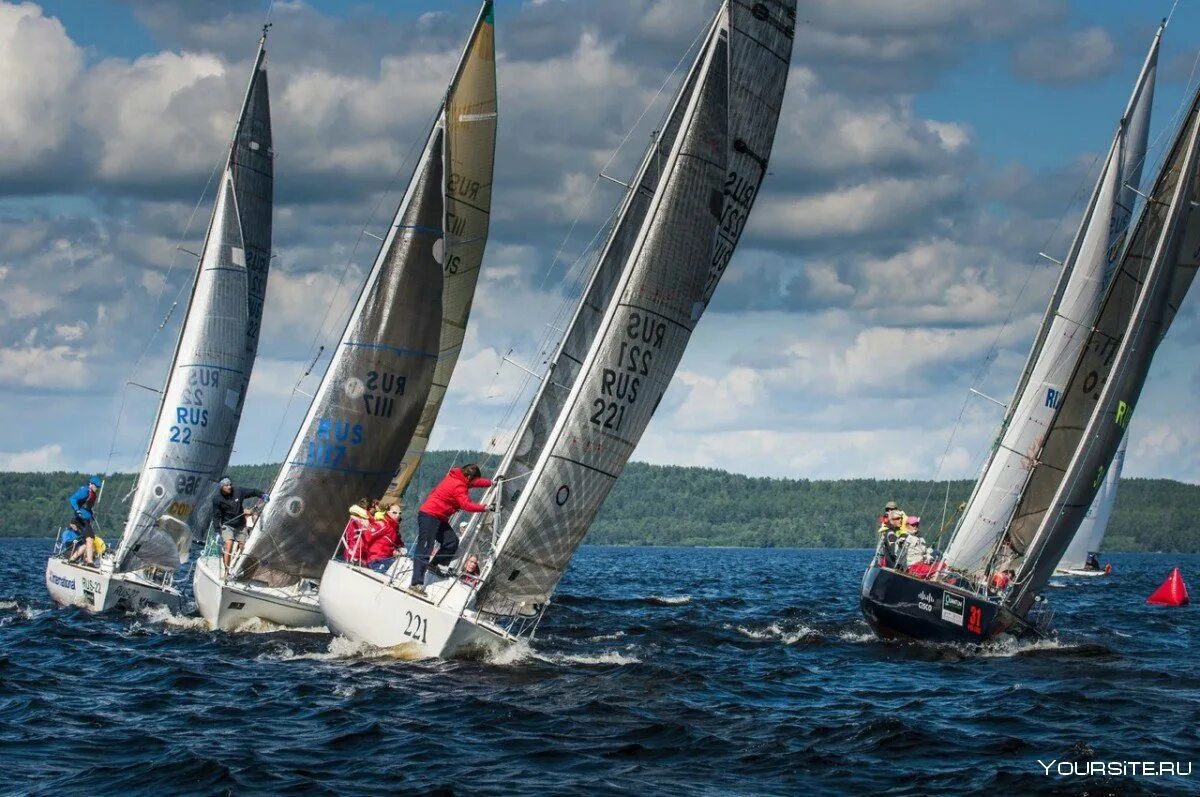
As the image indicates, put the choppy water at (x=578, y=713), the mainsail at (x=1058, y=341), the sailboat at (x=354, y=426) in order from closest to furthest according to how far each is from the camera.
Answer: the choppy water at (x=578, y=713) < the sailboat at (x=354, y=426) < the mainsail at (x=1058, y=341)

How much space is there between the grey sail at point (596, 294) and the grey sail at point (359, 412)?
6.23 ft

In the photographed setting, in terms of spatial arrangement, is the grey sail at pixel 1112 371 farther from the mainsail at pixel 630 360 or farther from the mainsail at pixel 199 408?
the mainsail at pixel 199 408

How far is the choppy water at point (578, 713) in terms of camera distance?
15422mm

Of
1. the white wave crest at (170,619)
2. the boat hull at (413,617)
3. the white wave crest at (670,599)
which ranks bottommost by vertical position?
the white wave crest at (170,619)

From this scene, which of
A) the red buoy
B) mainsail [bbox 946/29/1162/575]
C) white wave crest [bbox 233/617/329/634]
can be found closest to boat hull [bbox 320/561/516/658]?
white wave crest [bbox 233/617/329/634]

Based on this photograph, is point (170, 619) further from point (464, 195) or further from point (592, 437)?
point (592, 437)

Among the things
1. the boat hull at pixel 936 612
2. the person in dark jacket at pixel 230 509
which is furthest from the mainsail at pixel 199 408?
the boat hull at pixel 936 612

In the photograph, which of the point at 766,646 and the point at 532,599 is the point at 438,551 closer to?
the point at 532,599

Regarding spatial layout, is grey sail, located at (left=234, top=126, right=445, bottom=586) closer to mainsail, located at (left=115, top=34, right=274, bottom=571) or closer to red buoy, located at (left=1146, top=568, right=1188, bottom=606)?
mainsail, located at (left=115, top=34, right=274, bottom=571)

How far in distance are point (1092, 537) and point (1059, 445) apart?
42.9 metres

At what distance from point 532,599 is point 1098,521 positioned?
52206mm

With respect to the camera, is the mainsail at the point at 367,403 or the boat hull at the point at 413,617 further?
the mainsail at the point at 367,403

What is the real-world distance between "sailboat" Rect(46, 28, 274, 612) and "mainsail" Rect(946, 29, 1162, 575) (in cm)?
1418

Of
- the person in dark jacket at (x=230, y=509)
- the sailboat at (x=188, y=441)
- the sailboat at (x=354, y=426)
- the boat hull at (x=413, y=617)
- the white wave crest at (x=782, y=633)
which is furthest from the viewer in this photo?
the white wave crest at (x=782, y=633)
